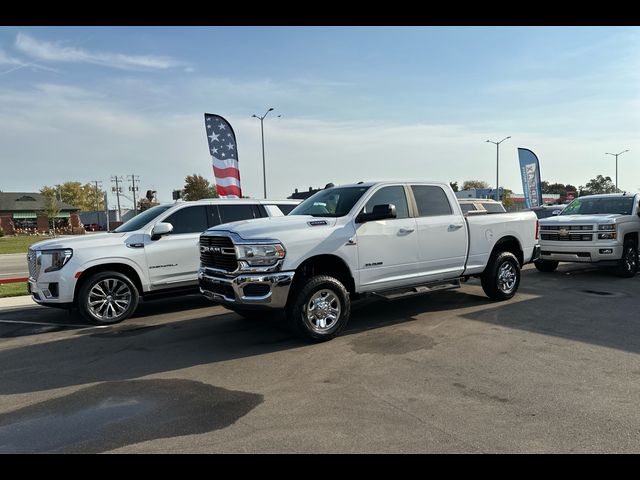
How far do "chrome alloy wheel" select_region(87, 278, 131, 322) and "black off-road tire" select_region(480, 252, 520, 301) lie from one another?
6.21m

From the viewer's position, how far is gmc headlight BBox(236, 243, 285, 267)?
5.73m

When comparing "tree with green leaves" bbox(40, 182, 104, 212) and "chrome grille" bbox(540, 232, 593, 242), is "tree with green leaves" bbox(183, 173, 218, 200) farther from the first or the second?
"chrome grille" bbox(540, 232, 593, 242)

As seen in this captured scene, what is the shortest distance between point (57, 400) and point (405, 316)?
4933mm

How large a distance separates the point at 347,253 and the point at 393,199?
1321mm

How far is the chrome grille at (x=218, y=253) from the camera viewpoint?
5934mm

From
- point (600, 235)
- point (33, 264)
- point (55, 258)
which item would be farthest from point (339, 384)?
point (600, 235)

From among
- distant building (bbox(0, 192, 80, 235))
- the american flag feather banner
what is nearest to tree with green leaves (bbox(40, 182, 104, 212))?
distant building (bbox(0, 192, 80, 235))

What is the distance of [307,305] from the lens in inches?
231

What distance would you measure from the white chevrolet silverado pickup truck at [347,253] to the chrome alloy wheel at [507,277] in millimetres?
40

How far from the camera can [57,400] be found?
4.48 metres

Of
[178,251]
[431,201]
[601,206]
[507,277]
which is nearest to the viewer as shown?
[431,201]

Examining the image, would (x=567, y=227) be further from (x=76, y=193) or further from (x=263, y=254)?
(x=76, y=193)
